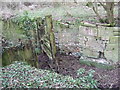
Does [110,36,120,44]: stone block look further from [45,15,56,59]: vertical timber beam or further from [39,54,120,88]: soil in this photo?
[45,15,56,59]: vertical timber beam

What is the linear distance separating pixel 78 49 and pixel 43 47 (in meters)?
0.99

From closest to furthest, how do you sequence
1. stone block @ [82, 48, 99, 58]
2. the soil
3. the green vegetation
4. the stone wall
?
the green vegetation < the soil < the stone wall < stone block @ [82, 48, 99, 58]

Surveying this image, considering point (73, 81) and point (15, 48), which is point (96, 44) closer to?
point (73, 81)

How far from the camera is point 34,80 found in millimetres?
3492

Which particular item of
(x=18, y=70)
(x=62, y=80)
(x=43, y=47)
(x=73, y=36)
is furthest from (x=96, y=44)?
(x=18, y=70)

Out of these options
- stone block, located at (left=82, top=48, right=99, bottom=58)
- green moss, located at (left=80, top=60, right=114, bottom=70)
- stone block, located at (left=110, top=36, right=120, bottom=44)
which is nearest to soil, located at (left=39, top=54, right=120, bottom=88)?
green moss, located at (left=80, top=60, right=114, bottom=70)

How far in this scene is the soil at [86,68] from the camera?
425 cm

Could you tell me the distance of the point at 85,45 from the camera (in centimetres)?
523

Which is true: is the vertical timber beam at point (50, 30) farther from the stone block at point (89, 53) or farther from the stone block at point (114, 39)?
the stone block at point (114, 39)

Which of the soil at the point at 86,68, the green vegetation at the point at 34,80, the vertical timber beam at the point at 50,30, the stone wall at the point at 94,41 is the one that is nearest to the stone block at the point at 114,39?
the stone wall at the point at 94,41

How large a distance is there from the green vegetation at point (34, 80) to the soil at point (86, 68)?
353 mm

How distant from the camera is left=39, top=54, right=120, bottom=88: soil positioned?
4.25 metres

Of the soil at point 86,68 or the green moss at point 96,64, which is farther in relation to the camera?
the green moss at point 96,64

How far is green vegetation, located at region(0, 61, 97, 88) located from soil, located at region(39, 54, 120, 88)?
0.35 metres
